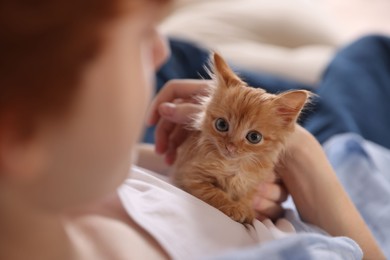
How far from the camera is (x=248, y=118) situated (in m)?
0.77

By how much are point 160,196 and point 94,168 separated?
30 centimetres

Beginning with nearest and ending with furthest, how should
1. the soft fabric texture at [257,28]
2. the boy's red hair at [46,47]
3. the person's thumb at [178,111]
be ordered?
1. the boy's red hair at [46,47]
2. the person's thumb at [178,111]
3. the soft fabric texture at [257,28]

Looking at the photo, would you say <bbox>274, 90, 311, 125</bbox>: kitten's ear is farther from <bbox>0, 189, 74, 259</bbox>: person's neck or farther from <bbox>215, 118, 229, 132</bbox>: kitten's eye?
<bbox>0, 189, 74, 259</bbox>: person's neck

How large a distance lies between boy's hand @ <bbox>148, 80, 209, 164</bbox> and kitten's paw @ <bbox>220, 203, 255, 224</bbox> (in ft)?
0.68

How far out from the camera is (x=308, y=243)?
62 centimetres

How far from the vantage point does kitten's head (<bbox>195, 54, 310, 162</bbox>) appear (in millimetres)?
758

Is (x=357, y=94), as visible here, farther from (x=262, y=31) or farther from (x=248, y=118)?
(x=248, y=118)

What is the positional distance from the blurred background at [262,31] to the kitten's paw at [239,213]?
3.13 feet

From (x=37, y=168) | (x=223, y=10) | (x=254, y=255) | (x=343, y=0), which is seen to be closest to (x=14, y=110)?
(x=37, y=168)

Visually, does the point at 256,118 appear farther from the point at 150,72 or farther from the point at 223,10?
the point at 223,10

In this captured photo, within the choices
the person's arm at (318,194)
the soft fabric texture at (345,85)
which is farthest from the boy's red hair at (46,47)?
the soft fabric texture at (345,85)

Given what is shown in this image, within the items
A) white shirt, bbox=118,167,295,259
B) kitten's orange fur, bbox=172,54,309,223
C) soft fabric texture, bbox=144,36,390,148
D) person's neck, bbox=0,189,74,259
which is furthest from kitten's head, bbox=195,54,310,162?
soft fabric texture, bbox=144,36,390,148

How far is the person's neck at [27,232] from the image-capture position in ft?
1.58

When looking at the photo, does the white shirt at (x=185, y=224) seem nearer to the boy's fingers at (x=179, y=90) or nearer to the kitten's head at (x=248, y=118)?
the kitten's head at (x=248, y=118)
